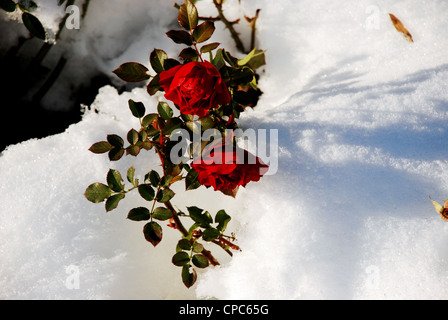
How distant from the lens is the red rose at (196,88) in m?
0.67

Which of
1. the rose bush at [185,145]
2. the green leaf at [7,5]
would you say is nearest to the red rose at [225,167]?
the rose bush at [185,145]

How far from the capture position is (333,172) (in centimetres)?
87

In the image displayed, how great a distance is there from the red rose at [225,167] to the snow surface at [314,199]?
6.4 inches

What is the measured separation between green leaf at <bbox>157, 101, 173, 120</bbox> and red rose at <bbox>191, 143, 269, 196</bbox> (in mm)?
132

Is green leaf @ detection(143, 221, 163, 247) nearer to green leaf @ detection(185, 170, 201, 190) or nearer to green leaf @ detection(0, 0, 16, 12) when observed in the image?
green leaf @ detection(185, 170, 201, 190)

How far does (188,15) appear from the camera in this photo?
0.77 m

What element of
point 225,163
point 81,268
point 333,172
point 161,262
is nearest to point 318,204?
point 333,172

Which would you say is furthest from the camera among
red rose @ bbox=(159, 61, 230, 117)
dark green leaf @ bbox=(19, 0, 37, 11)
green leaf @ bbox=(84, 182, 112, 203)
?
dark green leaf @ bbox=(19, 0, 37, 11)

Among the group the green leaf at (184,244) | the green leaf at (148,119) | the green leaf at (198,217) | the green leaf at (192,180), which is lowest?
the green leaf at (184,244)

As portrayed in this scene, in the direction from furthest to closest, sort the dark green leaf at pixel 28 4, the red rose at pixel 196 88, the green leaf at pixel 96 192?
1. the dark green leaf at pixel 28 4
2. the green leaf at pixel 96 192
3. the red rose at pixel 196 88

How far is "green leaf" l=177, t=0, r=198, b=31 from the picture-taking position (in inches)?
30.0

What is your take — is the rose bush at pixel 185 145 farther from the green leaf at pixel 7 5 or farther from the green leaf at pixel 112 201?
the green leaf at pixel 7 5

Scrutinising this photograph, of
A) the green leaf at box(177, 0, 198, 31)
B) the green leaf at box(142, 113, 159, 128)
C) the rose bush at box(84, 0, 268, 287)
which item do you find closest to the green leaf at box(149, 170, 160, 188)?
the rose bush at box(84, 0, 268, 287)

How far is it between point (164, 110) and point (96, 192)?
0.75ft
